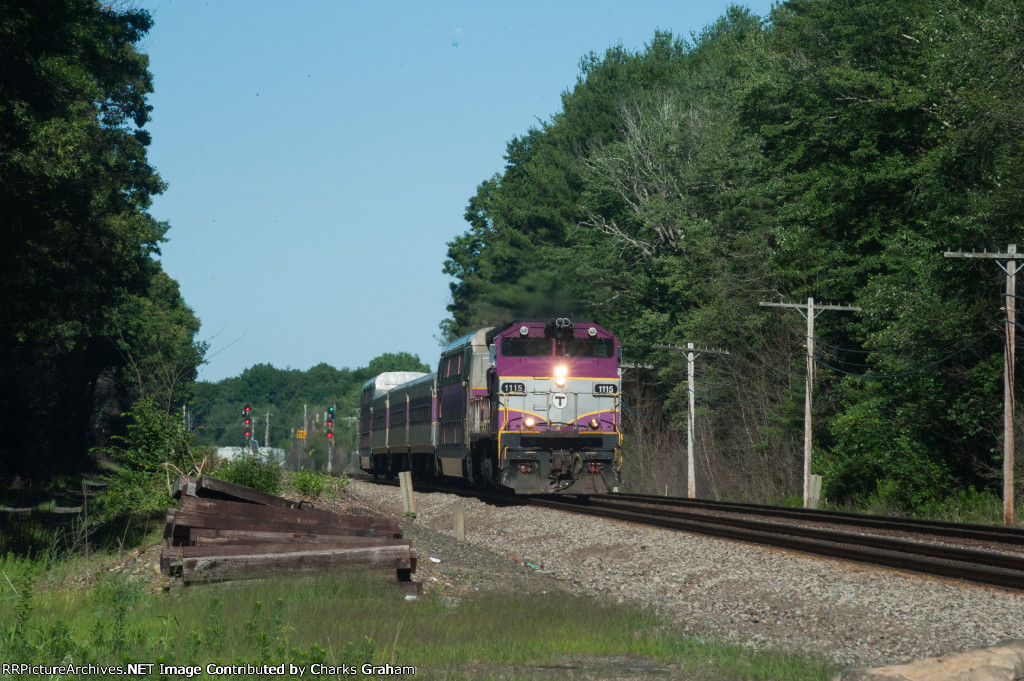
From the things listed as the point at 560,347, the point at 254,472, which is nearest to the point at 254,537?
the point at 254,472

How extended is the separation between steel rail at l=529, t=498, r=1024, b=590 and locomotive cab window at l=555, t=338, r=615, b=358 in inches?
205

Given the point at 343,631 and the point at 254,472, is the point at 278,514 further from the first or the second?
the point at 254,472

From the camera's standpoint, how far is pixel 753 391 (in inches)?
1666

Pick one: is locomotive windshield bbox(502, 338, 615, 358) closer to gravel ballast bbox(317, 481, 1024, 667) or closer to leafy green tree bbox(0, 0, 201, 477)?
gravel ballast bbox(317, 481, 1024, 667)

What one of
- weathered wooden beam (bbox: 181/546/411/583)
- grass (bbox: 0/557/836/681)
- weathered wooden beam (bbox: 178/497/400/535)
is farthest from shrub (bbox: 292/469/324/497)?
weathered wooden beam (bbox: 181/546/411/583)

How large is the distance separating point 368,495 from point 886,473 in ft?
53.5

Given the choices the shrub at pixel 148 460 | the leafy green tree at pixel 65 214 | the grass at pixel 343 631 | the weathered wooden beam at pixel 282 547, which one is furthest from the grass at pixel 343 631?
the leafy green tree at pixel 65 214

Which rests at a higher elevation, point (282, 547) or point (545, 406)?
point (545, 406)

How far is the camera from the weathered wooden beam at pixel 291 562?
11234mm

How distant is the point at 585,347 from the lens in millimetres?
25656

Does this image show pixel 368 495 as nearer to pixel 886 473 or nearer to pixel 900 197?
pixel 886 473

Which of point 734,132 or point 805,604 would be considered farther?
point 734,132

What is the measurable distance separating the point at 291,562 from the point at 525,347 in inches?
532

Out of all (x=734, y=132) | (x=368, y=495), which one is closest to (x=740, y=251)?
(x=734, y=132)
